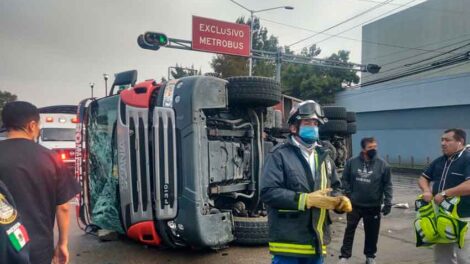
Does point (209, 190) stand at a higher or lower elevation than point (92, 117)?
lower

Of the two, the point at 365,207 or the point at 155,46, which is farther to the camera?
the point at 155,46

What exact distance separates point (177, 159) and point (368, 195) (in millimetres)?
2304

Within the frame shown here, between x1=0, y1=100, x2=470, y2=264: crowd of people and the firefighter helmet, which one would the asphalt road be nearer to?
x1=0, y1=100, x2=470, y2=264: crowd of people

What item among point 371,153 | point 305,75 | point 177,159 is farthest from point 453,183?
point 305,75

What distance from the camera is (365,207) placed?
5145 millimetres

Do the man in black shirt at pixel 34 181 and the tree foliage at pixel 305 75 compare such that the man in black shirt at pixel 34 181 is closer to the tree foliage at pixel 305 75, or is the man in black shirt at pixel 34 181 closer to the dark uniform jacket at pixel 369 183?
the dark uniform jacket at pixel 369 183

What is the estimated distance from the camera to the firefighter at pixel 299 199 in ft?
9.39

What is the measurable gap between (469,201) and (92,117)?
4520 mm

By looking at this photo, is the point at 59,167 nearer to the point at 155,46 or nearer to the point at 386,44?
the point at 155,46

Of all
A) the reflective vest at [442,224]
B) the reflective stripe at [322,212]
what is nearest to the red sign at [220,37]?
the reflective vest at [442,224]

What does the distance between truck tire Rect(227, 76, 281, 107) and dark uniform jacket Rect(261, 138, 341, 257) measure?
7.17ft

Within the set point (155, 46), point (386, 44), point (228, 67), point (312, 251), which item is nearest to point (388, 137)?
point (386, 44)

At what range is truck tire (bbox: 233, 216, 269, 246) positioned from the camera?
528 centimetres

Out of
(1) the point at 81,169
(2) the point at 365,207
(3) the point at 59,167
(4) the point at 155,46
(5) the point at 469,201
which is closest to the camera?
(3) the point at 59,167
